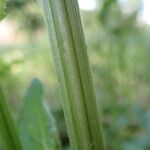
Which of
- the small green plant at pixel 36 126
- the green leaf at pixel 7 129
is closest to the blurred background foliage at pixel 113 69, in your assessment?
the small green plant at pixel 36 126

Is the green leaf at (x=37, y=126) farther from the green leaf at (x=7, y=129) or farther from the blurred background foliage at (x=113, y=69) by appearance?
the blurred background foliage at (x=113, y=69)

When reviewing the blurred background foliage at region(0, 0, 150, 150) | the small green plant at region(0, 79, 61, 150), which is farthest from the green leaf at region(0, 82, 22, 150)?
the blurred background foliage at region(0, 0, 150, 150)

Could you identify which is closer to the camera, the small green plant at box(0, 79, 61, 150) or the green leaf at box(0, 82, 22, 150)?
the green leaf at box(0, 82, 22, 150)

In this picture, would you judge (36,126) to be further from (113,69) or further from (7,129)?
(113,69)

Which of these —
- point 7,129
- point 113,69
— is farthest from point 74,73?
point 113,69

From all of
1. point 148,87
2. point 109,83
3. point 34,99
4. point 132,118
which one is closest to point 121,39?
point 109,83

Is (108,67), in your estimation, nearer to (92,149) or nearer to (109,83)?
(109,83)

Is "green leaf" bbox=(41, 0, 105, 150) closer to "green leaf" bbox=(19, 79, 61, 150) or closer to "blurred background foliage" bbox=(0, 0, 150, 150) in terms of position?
"green leaf" bbox=(19, 79, 61, 150)
